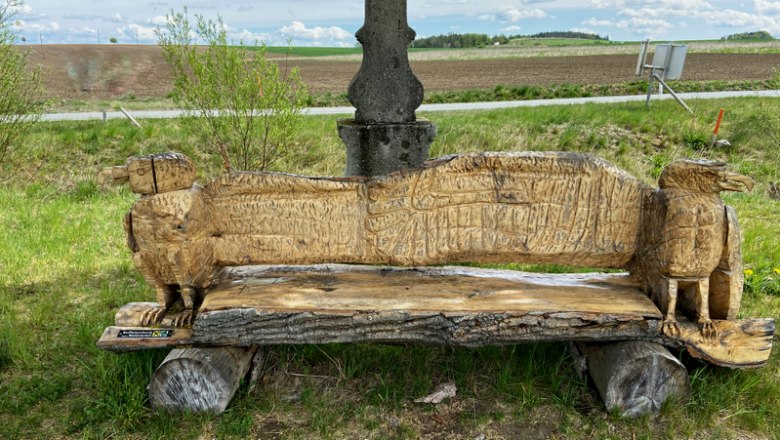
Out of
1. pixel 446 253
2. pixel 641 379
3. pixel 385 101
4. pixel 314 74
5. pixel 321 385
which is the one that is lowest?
pixel 321 385

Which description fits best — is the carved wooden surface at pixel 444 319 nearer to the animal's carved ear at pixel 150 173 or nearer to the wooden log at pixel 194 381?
the wooden log at pixel 194 381

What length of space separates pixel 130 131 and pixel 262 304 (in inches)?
241

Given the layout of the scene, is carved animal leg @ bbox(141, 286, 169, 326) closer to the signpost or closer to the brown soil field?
the signpost

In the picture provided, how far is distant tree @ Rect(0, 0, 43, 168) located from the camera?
564 centimetres

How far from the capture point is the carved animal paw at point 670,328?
2.52 meters

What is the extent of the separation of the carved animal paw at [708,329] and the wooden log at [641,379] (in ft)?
0.66

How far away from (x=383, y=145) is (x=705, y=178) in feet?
6.04

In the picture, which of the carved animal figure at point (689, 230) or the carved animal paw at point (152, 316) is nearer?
the carved animal figure at point (689, 230)

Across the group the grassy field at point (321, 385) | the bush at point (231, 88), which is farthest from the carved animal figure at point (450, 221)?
the bush at point (231, 88)

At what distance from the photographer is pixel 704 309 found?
256cm

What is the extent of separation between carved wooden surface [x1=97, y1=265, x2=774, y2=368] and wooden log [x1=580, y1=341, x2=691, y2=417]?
0.26 ft

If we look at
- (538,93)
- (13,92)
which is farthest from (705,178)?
(538,93)

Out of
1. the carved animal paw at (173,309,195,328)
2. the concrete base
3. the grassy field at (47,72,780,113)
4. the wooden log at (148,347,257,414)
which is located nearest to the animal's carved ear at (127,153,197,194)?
the carved animal paw at (173,309,195,328)

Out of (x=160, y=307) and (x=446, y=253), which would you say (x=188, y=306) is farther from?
(x=446, y=253)
